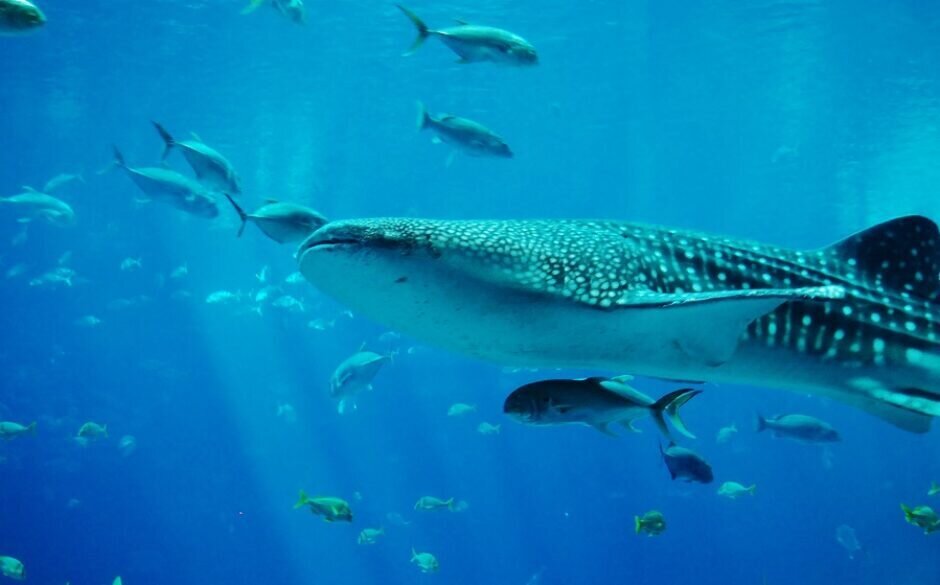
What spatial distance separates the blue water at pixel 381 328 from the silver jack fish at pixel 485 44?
491 inches

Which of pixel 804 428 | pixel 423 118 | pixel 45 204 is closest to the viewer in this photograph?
pixel 423 118

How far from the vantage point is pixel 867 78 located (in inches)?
870

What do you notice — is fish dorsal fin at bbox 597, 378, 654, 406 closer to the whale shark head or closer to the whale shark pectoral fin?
the whale shark pectoral fin

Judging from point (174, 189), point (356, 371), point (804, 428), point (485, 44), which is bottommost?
point (356, 371)

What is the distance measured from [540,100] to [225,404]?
2460 centimetres

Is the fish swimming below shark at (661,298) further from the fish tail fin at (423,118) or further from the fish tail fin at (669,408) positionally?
the fish tail fin at (423,118)

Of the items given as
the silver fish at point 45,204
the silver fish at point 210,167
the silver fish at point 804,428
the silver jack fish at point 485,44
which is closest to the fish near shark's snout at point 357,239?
the silver jack fish at point 485,44

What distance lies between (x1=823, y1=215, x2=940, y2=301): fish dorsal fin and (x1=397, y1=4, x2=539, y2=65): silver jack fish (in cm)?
489

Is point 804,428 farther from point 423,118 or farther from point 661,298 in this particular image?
point 661,298

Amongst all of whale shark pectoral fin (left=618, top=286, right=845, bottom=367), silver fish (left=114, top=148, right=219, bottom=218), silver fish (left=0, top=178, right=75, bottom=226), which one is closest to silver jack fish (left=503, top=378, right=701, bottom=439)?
whale shark pectoral fin (left=618, top=286, right=845, bottom=367)

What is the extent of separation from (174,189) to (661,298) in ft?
25.1

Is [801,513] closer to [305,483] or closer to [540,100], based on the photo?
[540,100]

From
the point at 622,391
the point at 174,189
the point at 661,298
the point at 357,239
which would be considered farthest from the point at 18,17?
the point at 661,298

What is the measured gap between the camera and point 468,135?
8.23 meters
